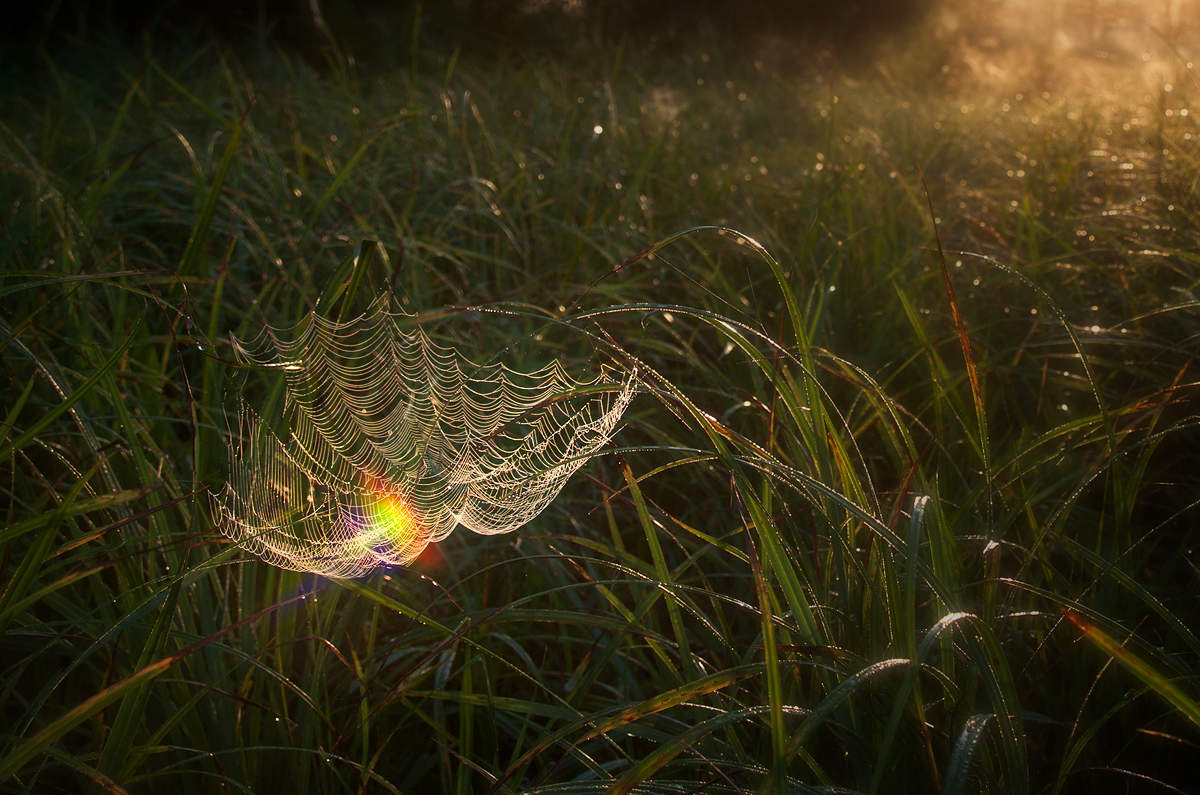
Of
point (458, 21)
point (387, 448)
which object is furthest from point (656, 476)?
point (458, 21)

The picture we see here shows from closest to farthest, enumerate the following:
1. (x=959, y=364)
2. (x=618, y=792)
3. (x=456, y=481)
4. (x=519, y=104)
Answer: (x=618, y=792), (x=456, y=481), (x=959, y=364), (x=519, y=104)

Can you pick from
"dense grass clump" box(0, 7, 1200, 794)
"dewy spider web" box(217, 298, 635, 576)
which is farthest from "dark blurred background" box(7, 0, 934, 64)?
"dewy spider web" box(217, 298, 635, 576)

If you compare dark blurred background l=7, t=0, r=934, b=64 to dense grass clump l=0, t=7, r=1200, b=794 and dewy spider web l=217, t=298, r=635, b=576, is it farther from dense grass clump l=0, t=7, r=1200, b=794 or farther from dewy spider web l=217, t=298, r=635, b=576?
dewy spider web l=217, t=298, r=635, b=576

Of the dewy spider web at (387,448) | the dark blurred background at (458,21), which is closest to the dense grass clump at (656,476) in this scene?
the dewy spider web at (387,448)

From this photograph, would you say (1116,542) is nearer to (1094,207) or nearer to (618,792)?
(618,792)

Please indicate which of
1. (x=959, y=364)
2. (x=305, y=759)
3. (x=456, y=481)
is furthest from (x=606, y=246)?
(x=305, y=759)

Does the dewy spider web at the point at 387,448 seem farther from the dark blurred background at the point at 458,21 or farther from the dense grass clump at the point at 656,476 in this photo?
the dark blurred background at the point at 458,21

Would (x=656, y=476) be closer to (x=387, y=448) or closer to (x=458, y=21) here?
(x=387, y=448)
